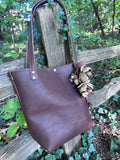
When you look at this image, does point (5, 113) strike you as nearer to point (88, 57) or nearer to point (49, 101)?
point (49, 101)

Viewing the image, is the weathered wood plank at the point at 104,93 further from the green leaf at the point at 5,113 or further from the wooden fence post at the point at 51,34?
the green leaf at the point at 5,113

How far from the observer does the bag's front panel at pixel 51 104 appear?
65 cm

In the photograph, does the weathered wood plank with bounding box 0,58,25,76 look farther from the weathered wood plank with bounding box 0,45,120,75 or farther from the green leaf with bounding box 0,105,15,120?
the green leaf with bounding box 0,105,15,120

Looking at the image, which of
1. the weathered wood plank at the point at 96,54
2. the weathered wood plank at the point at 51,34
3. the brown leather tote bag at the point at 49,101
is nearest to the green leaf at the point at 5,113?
the brown leather tote bag at the point at 49,101

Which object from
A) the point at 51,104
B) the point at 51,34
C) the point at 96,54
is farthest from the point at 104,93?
the point at 51,34

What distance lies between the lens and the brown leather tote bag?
0.64m

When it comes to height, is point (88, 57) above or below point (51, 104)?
above

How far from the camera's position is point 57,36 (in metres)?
0.79

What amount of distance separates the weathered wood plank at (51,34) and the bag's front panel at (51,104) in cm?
10

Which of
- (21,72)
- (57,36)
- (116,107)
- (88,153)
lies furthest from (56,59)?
(116,107)

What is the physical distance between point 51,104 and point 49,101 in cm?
3

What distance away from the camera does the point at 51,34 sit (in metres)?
0.76

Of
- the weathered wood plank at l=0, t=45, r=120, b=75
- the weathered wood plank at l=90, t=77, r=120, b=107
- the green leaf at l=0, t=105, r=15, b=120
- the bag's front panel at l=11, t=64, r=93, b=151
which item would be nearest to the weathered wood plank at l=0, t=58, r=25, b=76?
the weathered wood plank at l=0, t=45, r=120, b=75

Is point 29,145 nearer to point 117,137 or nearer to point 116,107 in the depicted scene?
point 117,137
